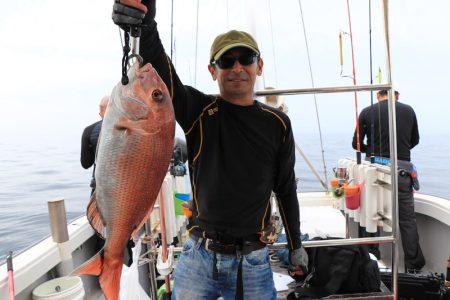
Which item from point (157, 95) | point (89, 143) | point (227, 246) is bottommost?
point (227, 246)

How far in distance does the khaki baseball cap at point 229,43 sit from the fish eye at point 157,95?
0.66 meters

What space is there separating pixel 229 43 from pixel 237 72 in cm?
15

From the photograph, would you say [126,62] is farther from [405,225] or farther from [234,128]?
[405,225]

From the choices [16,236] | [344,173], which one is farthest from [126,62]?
[16,236]

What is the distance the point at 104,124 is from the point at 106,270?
1.66 ft

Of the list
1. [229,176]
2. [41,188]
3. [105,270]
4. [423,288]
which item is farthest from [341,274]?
[41,188]

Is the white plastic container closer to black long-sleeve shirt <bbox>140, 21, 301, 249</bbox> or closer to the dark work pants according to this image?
black long-sleeve shirt <bbox>140, 21, 301, 249</bbox>

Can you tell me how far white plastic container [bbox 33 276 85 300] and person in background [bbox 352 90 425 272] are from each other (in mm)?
3242

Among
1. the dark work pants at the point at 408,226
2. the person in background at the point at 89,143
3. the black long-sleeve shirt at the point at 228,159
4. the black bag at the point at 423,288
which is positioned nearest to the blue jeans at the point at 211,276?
the black long-sleeve shirt at the point at 228,159

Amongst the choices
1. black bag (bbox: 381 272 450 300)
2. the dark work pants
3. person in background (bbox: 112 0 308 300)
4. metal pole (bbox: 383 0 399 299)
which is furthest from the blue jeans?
the dark work pants

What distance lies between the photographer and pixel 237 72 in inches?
74.2

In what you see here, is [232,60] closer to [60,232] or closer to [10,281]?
[10,281]

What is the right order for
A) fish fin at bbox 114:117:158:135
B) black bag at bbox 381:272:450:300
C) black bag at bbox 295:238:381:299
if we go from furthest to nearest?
black bag at bbox 381:272:450:300 → black bag at bbox 295:238:381:299 → fish fin at bbox 114:117:158:135

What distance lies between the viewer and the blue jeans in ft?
6.15
